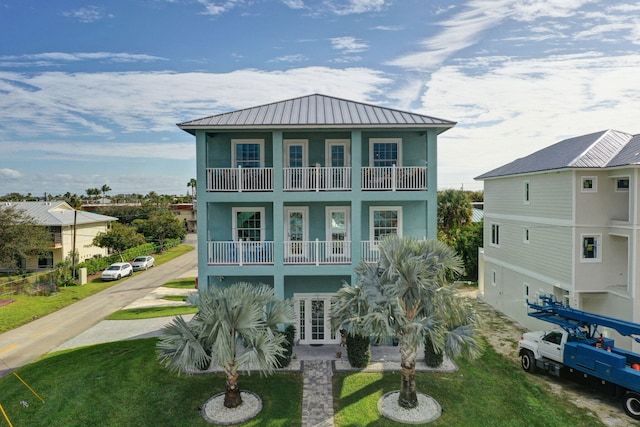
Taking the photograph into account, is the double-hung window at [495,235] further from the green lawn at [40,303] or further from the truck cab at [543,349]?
the green lawn at [40,303]

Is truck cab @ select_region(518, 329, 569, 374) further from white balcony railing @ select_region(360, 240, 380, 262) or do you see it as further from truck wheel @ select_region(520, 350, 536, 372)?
white balcony railing @ select_region(360, 240, 380, 262)

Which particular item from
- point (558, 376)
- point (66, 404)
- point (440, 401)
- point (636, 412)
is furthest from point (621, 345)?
point (66, 404)

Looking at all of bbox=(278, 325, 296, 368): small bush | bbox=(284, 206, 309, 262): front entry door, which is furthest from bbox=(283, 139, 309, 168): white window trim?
bbox=(278, 325, 296, 368): small bush

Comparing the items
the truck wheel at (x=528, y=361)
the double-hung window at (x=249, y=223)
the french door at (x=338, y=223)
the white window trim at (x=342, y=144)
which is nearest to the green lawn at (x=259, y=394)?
the truck wheel at (x=528, y=361)

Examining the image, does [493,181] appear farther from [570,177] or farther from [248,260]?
[248,260]

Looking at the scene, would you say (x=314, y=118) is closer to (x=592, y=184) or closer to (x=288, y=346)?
(x=288, y=346)
